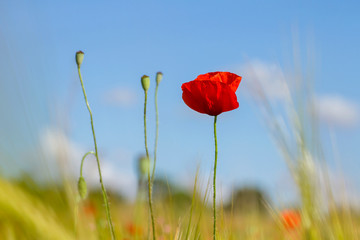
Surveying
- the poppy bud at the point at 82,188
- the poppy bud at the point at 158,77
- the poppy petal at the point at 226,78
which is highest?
the poppy bud at the point at 158,77

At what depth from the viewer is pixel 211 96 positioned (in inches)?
Result: 40.2

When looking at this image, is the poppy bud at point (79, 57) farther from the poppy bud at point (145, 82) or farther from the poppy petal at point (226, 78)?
the poppy petal at point (226, 78)

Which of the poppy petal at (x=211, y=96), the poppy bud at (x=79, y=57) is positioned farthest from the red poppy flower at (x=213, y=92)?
the poppy bud at (x=79, y=57)

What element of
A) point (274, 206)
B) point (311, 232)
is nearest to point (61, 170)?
point (311, 232)

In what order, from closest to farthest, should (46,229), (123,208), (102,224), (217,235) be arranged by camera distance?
(46,229), (217,235), (102,224), (123,208)

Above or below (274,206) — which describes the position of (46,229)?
above

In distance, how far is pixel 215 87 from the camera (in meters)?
1.02

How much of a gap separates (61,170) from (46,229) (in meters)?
0.20

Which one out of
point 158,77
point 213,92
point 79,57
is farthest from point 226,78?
point 79,57

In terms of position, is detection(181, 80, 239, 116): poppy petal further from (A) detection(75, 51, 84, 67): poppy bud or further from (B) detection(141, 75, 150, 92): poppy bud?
(A) detection(75, 51, 84, 67): poppy bud

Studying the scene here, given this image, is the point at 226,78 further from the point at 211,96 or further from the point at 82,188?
the point at 82,188

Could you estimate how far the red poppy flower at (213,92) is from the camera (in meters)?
1.01

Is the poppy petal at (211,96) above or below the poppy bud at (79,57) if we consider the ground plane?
below

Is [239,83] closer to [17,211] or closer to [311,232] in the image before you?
[311,232]
